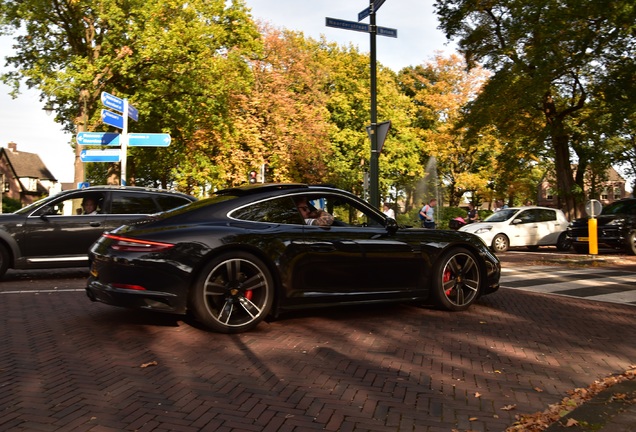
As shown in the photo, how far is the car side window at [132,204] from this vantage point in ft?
31.8

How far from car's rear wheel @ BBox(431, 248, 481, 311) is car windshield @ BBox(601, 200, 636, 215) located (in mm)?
12338

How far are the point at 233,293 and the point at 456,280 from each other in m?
2.84

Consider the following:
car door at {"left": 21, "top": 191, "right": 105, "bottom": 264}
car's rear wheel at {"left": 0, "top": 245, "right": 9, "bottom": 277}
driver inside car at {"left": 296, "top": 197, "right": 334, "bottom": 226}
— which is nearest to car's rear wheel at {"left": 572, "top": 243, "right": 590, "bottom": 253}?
driver inside car at {"left": 296, "top": 197, "right": 334, "bottom": 226}

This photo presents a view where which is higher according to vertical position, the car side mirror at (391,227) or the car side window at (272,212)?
the car side window at (272,212)

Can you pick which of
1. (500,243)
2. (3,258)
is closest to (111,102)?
(3,258)

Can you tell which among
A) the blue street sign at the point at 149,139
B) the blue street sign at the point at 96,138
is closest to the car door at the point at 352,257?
the blue street sign at the point at 149,139

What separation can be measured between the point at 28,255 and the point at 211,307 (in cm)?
555

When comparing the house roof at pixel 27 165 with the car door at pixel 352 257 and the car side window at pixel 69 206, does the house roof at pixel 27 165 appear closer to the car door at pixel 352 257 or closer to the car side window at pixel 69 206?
the car side window at pixel 69 206

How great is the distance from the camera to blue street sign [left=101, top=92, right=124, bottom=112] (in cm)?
1436

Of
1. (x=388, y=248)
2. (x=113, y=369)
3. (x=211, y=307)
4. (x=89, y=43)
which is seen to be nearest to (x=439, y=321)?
(x=388, y=248)

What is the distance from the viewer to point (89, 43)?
2298cm

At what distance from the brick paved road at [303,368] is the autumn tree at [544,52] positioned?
13.4m

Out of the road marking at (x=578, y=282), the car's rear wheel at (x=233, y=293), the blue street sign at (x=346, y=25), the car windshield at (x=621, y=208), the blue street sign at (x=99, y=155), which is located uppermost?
the blue street sign at (x=346, y=25)

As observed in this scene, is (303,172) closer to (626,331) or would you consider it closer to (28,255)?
(28,255)
